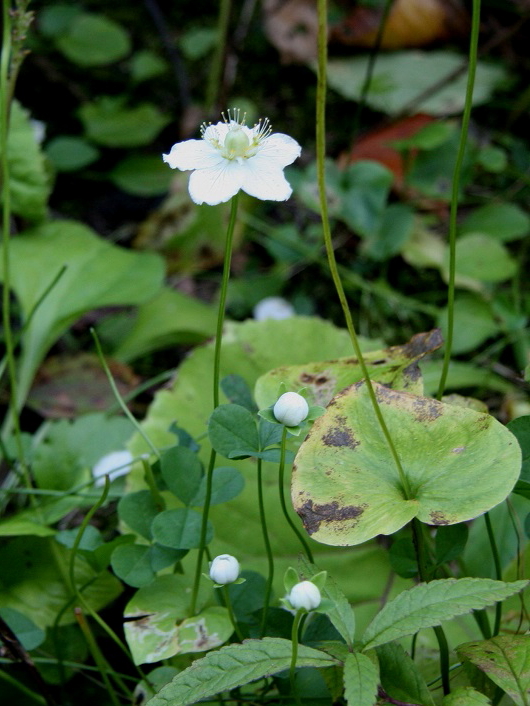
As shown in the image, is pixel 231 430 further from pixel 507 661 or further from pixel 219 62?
pixel 219 62

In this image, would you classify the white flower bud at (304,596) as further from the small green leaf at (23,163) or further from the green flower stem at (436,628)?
the small green leaf at (23,163)

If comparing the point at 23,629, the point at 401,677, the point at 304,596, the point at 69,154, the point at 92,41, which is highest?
the point at 92,41

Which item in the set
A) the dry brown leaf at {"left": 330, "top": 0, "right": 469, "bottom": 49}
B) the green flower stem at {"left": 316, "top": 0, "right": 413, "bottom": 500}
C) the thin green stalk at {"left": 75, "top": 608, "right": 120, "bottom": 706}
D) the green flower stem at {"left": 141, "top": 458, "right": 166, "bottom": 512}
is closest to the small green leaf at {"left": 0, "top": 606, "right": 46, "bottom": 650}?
the thin green stalk at {"left": 75, "top": 608, "right": 120, "bottom": 706}

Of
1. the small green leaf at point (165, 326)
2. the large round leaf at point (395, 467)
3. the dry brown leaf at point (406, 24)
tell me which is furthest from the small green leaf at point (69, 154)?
the large round leaf at point (395, 467)

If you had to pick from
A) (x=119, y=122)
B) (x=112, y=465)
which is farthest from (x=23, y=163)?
(x=112, y=465)

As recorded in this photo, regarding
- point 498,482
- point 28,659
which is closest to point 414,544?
point 498,482

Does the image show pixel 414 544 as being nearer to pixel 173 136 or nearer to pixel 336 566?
pixel 336 566
